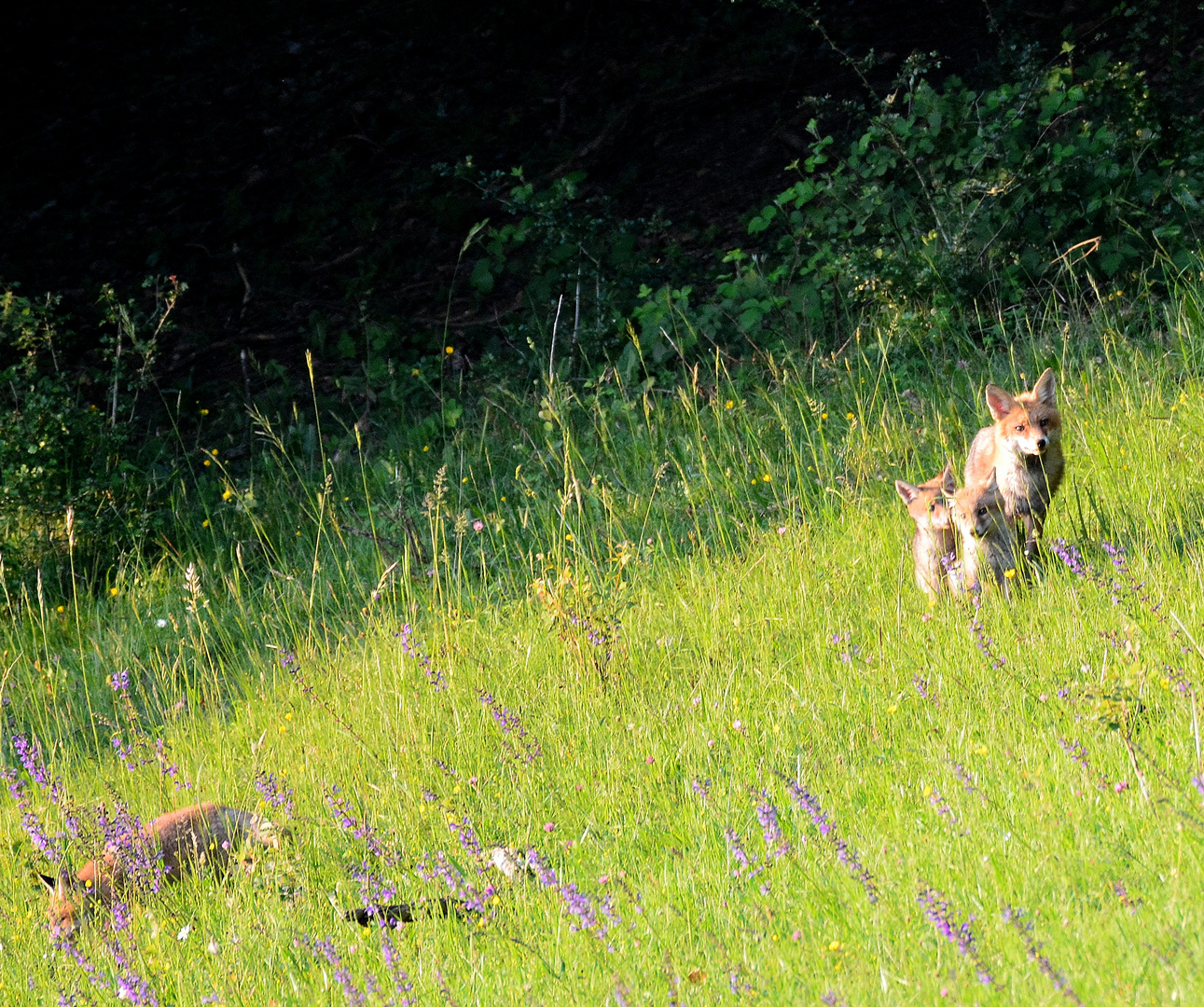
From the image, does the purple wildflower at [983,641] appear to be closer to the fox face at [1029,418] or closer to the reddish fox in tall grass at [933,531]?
the reddish fox in tall grass at [933,531]

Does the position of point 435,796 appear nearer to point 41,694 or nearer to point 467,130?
point 41,694

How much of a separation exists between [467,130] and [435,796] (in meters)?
10.6

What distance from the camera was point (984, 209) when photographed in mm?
9273

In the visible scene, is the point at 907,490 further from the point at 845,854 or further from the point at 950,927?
the point at 950,927

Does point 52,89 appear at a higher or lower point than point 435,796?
higher

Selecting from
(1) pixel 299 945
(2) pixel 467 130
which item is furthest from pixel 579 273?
(1) pixel 299 945

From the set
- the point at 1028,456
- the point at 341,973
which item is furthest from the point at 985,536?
the point at 341,973

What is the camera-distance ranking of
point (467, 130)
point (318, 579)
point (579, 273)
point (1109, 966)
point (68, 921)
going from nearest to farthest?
point (1109, 966)
point (68, 921)
point (318, 579)
point (579, 273)
point (467, 130)

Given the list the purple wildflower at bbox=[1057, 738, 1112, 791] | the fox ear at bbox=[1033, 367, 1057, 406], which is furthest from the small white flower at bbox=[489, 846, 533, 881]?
the fox ear at bbox=[1033, 367, 1057, 406]

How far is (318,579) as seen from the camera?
7648 millimetres

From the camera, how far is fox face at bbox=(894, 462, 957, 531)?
5102 mm

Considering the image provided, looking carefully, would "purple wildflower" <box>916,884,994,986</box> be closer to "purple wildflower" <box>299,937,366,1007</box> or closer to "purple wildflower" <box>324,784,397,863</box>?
"purple wildflower" <box>299,937,366,1007</box>

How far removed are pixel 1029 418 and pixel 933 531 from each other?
59 cm

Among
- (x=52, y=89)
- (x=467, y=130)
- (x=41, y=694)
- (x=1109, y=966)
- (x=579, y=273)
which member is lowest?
(x=41, y=694)
